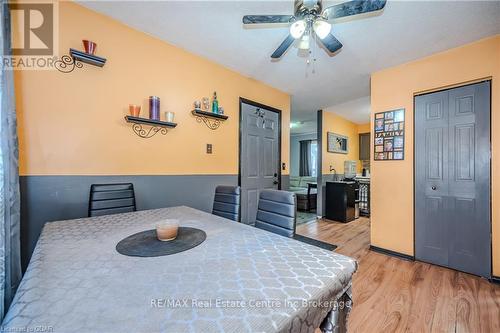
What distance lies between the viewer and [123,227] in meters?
1.26

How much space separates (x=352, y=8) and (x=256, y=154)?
2.24 meters

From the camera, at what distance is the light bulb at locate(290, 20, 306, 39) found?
1517mm

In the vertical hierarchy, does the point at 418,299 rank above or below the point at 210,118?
below

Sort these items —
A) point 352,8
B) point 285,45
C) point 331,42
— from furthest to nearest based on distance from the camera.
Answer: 1. point 285,45
2. point 331,42
3. point 352,8

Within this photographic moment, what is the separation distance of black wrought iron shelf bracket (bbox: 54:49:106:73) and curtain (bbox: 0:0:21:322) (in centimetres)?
34

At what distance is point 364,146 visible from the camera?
244 inches

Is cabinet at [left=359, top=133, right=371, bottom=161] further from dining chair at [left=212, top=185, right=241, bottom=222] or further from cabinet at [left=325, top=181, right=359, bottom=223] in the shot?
dining chair at [left=212, top=185, right=241, bottom=222]

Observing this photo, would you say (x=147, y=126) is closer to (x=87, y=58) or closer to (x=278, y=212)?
(x=87, y=58)

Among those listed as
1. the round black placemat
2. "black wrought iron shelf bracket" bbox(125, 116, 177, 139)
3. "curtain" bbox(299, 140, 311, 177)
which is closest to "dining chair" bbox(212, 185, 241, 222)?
the round black placemat

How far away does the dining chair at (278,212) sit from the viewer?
54.4 inches

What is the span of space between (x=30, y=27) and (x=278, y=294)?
2641 mm

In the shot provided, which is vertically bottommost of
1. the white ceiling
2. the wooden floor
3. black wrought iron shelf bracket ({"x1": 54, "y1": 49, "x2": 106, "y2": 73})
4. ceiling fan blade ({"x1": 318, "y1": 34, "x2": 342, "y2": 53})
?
the wooden floor

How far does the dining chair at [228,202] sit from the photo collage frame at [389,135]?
89.0 inches

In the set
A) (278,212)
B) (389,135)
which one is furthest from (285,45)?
(389,135)
